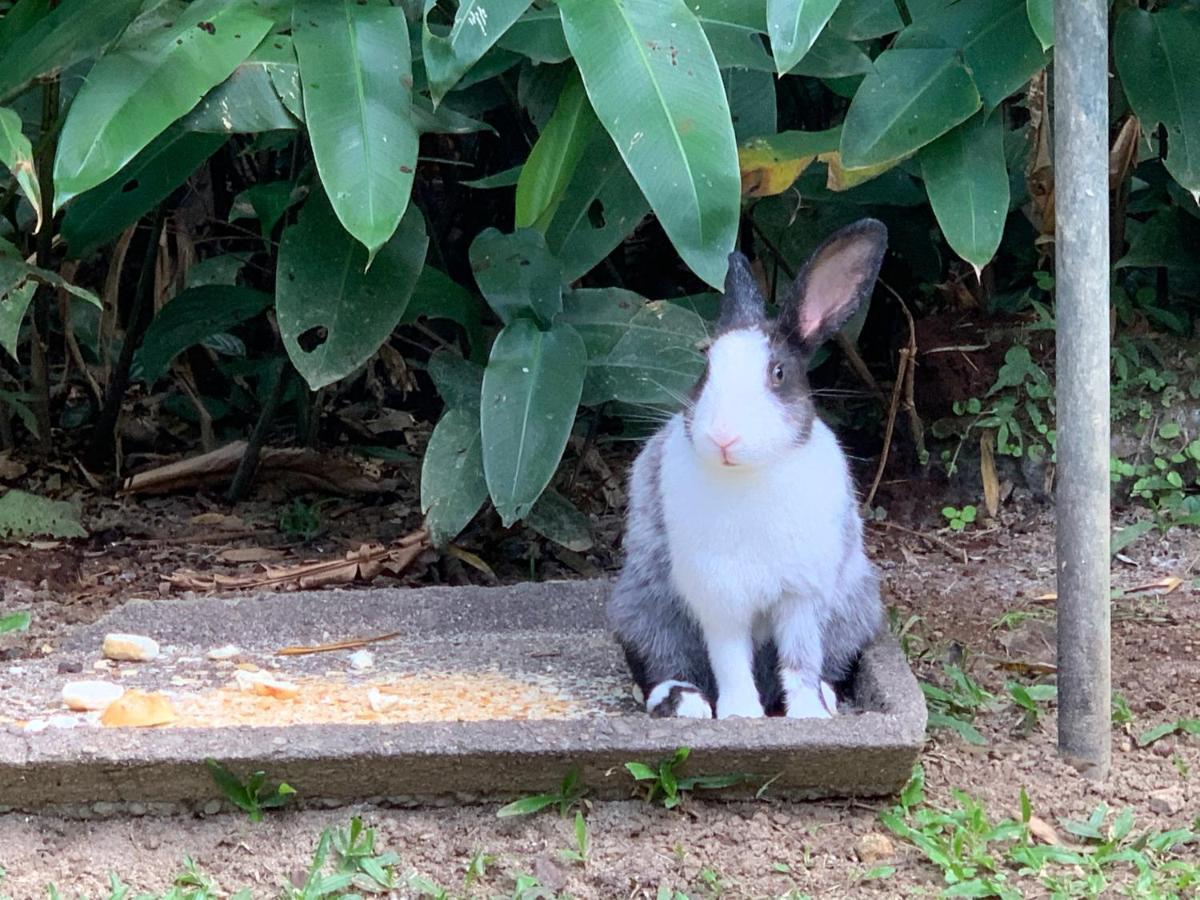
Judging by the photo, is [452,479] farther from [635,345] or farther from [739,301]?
[739,301]

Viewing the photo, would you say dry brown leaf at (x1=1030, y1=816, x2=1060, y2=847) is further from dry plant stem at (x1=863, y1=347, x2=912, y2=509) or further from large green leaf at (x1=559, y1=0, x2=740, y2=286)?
dry plant stem at (x1=863, y1=347, x2=912, y2=509)

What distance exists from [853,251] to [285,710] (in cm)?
153

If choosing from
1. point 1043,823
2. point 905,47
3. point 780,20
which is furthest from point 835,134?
point 1043,823

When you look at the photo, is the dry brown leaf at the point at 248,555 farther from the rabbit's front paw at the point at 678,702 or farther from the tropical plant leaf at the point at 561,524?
the rabbit's front paw at the point at 678,702

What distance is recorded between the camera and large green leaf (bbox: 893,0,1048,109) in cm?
357

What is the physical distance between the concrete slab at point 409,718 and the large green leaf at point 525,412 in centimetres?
41

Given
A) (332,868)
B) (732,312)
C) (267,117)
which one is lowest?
(332,868)

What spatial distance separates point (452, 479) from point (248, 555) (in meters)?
1.17

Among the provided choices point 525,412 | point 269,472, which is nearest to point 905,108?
point 525,412

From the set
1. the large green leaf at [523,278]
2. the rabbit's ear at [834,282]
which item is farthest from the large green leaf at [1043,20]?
the large green leaf at [523,278]

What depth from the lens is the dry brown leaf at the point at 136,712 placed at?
3.00m

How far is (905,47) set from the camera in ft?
12.0

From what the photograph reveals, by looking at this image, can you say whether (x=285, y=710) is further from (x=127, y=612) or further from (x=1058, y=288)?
(x=1058, y=288)

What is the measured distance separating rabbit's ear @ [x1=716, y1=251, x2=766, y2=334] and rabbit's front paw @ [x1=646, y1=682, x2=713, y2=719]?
2.38ft
